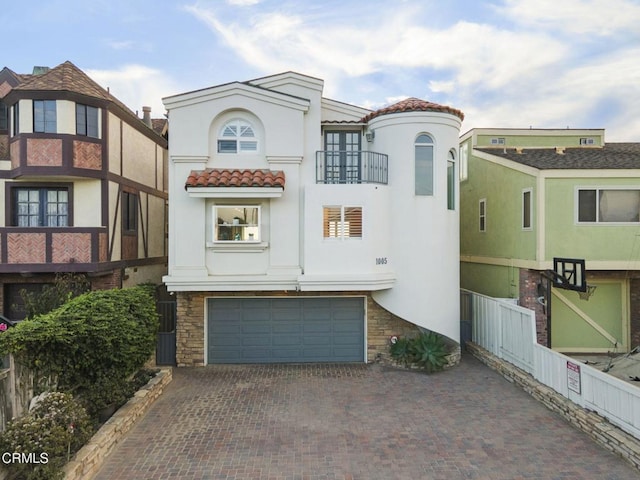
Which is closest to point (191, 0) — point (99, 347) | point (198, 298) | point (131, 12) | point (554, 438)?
point (131, 12)

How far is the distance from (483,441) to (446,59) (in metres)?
13.6

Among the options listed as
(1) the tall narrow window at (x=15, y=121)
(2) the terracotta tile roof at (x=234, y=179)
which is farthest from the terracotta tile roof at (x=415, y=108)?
(1) the tall narrow window at (x=15, y=121)

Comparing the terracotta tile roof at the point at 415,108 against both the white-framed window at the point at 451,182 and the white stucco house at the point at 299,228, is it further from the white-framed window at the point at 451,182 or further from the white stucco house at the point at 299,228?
the white-framed window at the point at 451,182

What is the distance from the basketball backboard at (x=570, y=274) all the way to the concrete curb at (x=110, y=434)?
10675mm

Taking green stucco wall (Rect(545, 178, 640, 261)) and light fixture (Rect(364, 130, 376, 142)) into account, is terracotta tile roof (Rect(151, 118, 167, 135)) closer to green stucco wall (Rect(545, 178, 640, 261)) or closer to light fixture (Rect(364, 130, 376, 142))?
light fixture (Rect(364, 130, 376, 142))

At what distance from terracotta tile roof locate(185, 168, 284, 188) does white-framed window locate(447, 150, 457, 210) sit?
4988 millimetres

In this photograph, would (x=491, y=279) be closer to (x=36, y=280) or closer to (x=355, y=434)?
(x=355, y=434)

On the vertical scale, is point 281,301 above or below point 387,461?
above

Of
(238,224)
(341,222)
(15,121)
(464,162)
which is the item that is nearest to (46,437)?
(238,224)

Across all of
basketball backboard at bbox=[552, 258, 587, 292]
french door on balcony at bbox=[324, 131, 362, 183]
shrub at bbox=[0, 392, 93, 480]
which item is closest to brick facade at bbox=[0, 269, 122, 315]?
shrub at bbox=[0, 392, 93, 480]

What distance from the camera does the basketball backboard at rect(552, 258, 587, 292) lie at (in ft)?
32.7

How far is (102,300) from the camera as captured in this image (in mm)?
8211

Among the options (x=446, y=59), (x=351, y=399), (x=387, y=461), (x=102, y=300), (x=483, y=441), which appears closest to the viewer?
(x=387, y=461)

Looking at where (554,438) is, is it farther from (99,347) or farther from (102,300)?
(102,300)
